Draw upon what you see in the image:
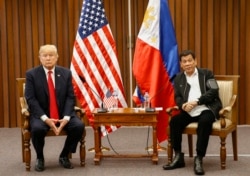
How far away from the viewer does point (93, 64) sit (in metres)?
5.79

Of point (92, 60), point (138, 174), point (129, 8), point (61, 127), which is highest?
point (129, 8)

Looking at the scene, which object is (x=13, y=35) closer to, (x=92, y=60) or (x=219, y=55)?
(x=92, y=60)

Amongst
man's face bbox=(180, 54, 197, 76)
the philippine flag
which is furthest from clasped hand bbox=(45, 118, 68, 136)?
man's face bbox=(180, 54, 197, 76)

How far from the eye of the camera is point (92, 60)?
19.0ft

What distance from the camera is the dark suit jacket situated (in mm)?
4983

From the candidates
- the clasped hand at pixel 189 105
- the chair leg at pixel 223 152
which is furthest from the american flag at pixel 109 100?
the chair leg at pixel 223 152

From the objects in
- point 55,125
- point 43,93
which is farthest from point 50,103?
point 55,125

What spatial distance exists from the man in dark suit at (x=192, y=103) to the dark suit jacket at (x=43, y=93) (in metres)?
1.14

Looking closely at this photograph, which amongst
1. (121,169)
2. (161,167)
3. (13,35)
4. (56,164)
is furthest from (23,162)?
(13,35)

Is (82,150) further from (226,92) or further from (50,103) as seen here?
(226,92)

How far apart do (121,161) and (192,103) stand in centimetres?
107

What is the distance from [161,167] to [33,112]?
1.48 metres

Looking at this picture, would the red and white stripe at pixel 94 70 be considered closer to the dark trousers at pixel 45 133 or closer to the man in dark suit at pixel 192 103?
the dark trousers at pixel 45 133

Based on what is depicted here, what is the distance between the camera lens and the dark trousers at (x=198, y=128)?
4.82 metres
